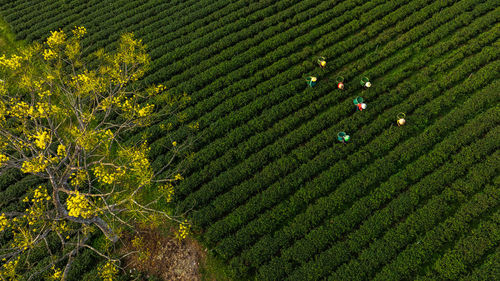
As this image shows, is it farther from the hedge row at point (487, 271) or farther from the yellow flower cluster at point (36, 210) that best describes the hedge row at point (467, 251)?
the yellow flower cluster at point (36, 210)

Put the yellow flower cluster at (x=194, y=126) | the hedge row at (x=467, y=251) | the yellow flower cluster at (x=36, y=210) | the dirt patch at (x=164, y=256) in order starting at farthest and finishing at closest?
the yellow flower cluster at (x=194, y=126) < the dirt patch at (x=164, y=256) < the hedge row at (x=467, y=251) < the yellow flower cluster at (x=36, y=210)

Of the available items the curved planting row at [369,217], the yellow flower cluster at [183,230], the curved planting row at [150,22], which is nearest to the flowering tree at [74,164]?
the yellow flower cluster at [183,230]

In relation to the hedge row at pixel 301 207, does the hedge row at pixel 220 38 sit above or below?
above

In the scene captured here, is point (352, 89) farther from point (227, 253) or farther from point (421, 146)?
point (227, 253)

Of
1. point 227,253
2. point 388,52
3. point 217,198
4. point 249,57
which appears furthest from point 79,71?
point 388,52

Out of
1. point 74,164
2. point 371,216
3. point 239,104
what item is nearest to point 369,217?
point 371,216

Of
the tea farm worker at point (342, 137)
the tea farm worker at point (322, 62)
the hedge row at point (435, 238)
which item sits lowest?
the hedge row at point (435, 238)
